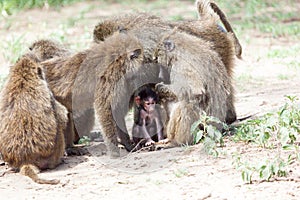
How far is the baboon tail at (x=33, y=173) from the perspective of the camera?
558cm

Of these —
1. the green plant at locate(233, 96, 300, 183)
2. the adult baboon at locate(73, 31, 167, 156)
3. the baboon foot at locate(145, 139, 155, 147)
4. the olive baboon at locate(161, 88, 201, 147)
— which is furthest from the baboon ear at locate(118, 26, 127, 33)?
the green plant at locate(233, 96, 300, 183)

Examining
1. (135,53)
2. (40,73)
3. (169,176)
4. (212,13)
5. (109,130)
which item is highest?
(212,13)

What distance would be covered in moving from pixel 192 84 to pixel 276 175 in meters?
1.72

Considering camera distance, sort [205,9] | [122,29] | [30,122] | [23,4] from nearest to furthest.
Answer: [30,122] < [122,29] < [205,9] < [23,4]

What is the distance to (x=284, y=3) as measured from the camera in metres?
13.4

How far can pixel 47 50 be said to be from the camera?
23.4 ft

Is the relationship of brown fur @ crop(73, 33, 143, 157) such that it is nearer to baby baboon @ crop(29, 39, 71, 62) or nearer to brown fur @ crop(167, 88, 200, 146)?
brown fur @ crop(167, 88, 200, 146)

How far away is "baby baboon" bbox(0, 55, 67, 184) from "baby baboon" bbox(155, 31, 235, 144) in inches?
43.1

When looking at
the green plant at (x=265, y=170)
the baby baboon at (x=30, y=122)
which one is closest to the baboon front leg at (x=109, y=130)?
the baby baboon at (x=30, y=122)

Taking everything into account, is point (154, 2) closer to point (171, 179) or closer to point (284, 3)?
point (284, 3)

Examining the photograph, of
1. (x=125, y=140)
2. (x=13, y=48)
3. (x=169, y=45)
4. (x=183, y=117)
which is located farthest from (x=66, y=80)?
(x=13, y=48)

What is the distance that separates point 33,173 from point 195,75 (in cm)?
183

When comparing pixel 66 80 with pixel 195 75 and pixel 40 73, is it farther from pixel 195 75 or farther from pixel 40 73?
pixel 195 75

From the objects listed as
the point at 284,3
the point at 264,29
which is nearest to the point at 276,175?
the point at 264,29
